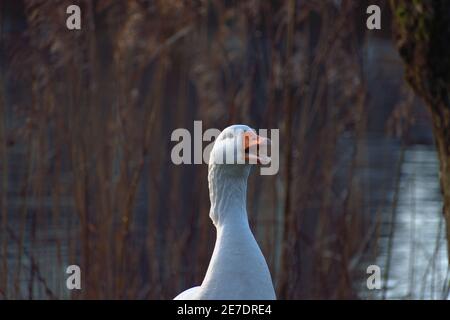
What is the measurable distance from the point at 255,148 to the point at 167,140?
238cm

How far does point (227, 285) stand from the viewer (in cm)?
267

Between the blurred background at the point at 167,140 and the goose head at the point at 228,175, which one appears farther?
the blurred background at the point at 167,140

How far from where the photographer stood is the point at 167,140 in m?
4.91

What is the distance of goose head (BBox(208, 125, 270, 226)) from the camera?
257 centimetres

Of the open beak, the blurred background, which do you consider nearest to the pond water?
the blurred background

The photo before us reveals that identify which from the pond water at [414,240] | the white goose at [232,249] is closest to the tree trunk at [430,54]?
the pond water at [414,240]

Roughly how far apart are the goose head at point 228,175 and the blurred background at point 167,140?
2.95 feet

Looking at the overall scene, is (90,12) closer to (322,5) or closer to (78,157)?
(78,157)

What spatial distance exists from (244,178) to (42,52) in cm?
153

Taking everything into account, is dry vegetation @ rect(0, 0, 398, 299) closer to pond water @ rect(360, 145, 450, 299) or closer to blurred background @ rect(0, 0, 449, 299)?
blurred background @ rect(0, 0, 449, 299)

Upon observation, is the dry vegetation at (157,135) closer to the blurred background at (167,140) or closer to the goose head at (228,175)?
the blurred background at (167,140)

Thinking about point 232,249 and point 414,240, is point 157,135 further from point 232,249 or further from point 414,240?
point 232,249

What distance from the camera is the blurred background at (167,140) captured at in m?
3.84
